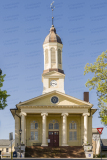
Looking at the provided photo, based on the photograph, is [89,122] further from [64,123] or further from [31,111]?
[31,111]

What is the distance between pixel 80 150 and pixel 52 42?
19697mm

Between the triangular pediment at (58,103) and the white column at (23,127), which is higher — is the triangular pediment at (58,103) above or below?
above

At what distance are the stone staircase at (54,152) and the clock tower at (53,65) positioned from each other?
11.1 meters

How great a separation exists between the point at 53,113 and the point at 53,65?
941 centimetres

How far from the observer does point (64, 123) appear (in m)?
50.0

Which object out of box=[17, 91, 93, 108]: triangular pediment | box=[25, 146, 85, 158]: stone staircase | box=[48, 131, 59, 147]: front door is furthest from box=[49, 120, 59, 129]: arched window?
box=[25, 146, 85, 158]: stone staircase

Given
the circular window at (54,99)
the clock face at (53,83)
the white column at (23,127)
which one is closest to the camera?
the white column at (23,127)

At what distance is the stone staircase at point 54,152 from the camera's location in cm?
4528

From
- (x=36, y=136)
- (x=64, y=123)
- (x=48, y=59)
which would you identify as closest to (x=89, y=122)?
(x=64, y=123)

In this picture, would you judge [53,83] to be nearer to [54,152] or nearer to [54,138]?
[54,138]

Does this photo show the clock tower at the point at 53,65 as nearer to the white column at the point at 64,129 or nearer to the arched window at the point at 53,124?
the arched window at the point at 53,124

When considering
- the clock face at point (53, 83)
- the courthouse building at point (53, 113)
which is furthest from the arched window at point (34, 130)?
the clock face at point (53, 83)

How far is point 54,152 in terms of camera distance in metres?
46.0

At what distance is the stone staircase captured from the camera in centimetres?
4528
